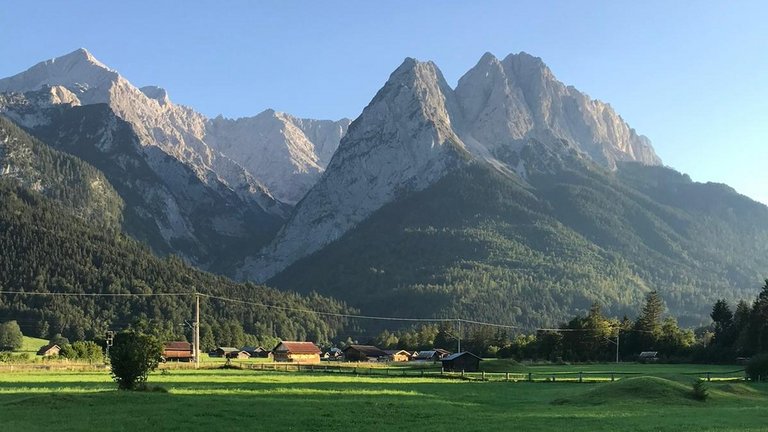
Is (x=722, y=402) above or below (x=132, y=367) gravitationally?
below

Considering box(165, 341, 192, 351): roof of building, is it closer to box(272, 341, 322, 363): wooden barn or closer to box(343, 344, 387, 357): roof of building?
box(272, 341, 322, 363): wooden barn

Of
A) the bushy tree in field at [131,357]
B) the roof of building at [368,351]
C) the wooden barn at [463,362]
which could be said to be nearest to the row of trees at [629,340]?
the roof of building at [368,351]

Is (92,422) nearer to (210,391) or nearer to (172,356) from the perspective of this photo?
(210,391)

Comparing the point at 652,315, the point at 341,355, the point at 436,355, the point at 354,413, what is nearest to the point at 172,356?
the point at 341,355

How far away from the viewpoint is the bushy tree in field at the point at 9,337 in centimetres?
16499

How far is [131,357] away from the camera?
51.6 metres

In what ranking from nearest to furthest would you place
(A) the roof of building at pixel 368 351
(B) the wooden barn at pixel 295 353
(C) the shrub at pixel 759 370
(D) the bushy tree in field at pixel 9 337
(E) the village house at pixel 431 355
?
(C) the shrub at pixel 759 370
(B) the wooden barn at pixel 295 353
(D) the bushy tree in field at pixel 9 337
(E) the village house at pixel 431 355
(A) the roof of building at pixel 368 351

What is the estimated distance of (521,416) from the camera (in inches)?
1602

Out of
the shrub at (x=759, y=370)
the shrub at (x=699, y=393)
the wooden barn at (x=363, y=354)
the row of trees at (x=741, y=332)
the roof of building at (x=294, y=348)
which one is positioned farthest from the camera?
the wooden barn at (x=363, y=354)

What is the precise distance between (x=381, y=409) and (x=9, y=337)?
152 meters

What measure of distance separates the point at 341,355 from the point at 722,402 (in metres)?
147

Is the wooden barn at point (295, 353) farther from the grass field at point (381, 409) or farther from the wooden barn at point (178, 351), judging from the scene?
the grass field at point (381, 409)

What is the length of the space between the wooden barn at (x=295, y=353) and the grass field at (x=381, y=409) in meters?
104

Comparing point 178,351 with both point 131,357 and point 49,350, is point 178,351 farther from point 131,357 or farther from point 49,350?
point 131,357
